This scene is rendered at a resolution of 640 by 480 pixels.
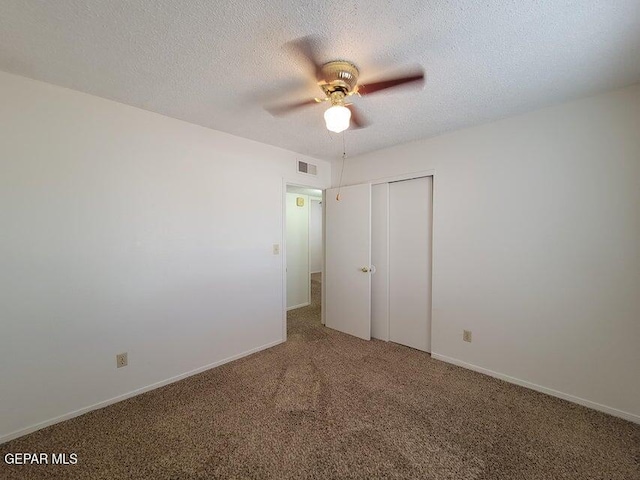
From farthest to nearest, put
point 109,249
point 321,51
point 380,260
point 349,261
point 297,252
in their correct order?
1. point 297,252
2. point 349,261
3. point 380,260
4. point 109,249
5. point 321,51

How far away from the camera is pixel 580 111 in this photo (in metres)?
2.01

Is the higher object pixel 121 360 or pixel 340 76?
pixel 340 76

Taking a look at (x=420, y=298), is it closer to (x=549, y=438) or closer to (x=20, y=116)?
(x=549, y=438)

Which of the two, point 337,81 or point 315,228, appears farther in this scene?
point 315,228

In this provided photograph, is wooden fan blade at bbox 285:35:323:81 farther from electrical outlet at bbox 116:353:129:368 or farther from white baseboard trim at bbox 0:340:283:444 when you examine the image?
white baseboard trim at bbox 0:340:283:444

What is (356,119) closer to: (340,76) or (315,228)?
(340,76)

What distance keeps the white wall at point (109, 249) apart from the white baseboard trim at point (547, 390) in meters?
2.20

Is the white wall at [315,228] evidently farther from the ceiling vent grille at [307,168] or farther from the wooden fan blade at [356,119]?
the wooden fan blade at [356,119]

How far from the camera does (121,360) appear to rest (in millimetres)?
2111

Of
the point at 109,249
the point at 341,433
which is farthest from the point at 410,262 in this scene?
the point at 109,249

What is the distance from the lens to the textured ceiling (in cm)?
121

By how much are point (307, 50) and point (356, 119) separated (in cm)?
91

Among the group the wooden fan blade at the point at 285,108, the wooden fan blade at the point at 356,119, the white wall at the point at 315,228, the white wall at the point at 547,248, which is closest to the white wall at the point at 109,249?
the wooden fan blade at the point at 285,108

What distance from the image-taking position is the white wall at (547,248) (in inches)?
74.1
